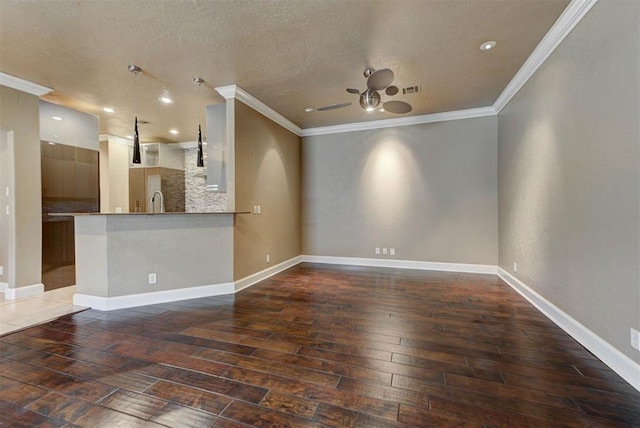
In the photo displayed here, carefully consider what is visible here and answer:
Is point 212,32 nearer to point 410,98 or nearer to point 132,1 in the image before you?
point 132,1

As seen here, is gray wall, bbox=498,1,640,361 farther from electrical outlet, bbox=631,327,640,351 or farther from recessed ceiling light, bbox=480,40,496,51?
recessed ceiling light, bbox=480,40,496,51

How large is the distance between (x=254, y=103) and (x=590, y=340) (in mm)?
4692

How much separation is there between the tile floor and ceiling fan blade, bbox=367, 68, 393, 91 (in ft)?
13.7

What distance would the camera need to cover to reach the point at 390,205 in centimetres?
530

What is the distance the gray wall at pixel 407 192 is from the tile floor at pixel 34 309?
154 inches

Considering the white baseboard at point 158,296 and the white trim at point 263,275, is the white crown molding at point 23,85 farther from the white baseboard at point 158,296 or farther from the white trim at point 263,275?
the white trim at point 263,275

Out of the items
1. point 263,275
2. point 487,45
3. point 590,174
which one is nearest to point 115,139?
point 263,275

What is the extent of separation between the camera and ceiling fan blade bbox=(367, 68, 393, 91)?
2710 millimetres

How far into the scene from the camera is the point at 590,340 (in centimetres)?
217

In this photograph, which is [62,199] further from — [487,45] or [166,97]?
[487,45]

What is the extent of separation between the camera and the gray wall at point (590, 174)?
1.79 meters

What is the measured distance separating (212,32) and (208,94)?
1566 millimetres

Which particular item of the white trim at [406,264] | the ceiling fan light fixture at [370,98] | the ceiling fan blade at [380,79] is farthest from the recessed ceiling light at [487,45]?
the white trim at [406,264]

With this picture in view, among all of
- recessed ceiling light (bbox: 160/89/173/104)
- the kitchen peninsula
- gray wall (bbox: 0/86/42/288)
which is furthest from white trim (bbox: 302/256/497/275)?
gray wall (bbox: 0/86/42/288)
